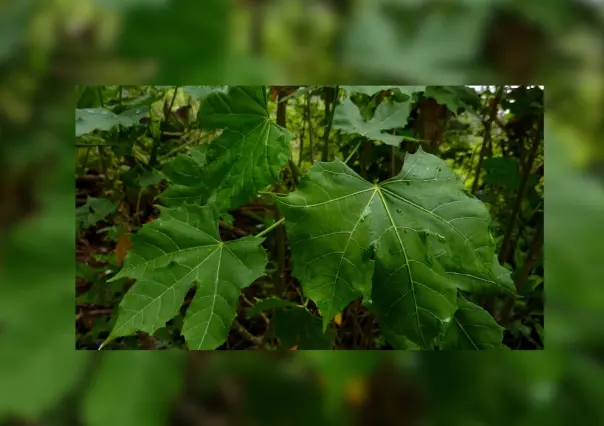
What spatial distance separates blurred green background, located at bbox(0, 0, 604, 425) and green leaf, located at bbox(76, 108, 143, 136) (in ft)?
0.08

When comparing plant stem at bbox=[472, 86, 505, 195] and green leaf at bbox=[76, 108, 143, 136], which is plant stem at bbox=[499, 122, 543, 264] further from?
green leaf at bbox=[76, 108, 143, 136]

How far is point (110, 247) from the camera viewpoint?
0.41m

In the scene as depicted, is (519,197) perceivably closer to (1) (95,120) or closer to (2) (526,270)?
(2) (526,270)

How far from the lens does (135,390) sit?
373 mm

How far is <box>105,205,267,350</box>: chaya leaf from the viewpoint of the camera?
1.15ft

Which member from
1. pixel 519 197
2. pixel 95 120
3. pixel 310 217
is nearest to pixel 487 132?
pixel 519 197

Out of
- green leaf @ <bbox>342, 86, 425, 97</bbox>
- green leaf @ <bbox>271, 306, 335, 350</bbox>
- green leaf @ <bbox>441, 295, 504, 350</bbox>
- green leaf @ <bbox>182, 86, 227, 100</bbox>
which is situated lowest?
green leaf @ <bbox>271, 306, 335, 350</bbox>

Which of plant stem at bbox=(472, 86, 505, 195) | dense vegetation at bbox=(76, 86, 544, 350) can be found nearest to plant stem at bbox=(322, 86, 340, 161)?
dense vegetation at bbox=(76, 86, 544, 350)

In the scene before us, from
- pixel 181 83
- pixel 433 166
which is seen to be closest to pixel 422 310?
pixel 433 166

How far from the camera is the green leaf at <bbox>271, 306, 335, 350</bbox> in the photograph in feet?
1.27

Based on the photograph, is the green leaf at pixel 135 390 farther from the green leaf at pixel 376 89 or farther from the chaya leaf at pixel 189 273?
the green leaf at pixel 376 89

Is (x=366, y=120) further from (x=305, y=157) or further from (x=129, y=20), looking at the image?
(x=129, y=20)

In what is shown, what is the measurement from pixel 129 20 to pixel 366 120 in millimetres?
192

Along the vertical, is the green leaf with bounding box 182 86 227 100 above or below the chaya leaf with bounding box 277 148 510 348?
above
